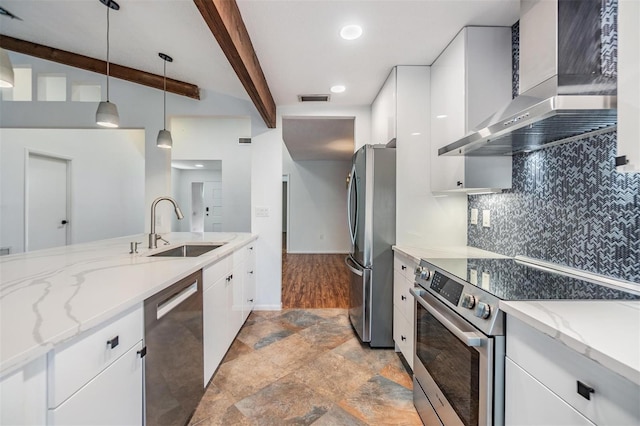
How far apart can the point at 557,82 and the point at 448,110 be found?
31.4 inches

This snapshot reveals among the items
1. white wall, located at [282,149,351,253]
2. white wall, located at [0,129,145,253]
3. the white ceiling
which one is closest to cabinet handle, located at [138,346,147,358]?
the white ceiling

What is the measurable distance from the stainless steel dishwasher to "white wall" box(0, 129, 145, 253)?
14.2 feet

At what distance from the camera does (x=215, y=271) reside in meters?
1.84

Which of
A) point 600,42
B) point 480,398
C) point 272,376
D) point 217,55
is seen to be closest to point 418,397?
point 480,398

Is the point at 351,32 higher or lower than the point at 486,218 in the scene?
higher

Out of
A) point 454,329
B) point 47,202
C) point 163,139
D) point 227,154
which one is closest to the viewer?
point 454,329

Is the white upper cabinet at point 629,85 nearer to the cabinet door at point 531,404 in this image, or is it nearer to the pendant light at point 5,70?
the cabinet door at point 531,404

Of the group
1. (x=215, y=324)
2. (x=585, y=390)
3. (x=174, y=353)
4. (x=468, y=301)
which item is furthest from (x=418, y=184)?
(x=174, y=353)

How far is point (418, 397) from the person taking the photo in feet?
5.20

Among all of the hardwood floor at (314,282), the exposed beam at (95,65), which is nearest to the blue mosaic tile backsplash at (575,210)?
the hardwood floor at (314,282)

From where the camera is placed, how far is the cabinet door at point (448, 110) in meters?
1.82

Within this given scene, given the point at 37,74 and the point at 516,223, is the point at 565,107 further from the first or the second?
the point at 37,74

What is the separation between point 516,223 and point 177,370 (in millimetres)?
2145

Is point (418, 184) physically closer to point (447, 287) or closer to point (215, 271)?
point (447, 287)
